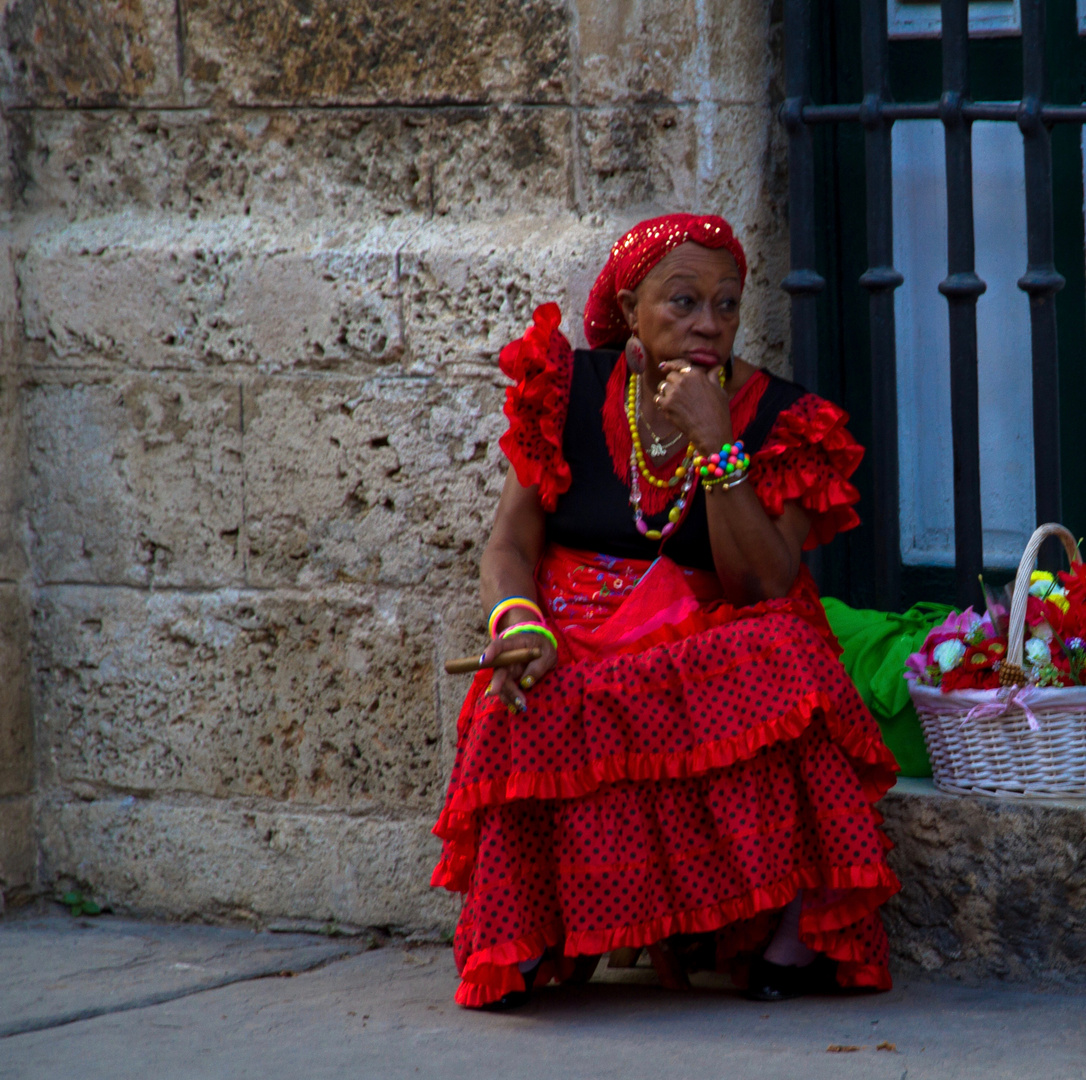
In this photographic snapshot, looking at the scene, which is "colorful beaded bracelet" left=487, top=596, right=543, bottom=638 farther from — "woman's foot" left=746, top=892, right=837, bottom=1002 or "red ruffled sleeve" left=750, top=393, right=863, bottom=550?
"woman's foot" left=746, top=892, right=837, bottom=1002

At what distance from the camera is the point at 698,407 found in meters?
2.89

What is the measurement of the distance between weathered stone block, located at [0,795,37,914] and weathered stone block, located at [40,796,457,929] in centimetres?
3

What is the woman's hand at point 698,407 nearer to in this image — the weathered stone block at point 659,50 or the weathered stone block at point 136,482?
the weathered stone block at point 659,50

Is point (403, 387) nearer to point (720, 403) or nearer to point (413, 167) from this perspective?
point (413, 167)

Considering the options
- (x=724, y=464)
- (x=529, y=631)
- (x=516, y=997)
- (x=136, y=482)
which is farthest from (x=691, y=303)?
(x=136, y=482)

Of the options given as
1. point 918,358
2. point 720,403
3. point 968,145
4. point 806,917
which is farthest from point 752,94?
point 806,917

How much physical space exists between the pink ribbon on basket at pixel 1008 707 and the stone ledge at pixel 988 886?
0.59ft

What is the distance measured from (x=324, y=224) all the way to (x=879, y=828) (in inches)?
72.4

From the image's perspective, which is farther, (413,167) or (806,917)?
(413,167)

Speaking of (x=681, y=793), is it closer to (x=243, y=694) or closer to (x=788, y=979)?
(x=788, y=979)

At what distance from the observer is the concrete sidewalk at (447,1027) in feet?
8.55

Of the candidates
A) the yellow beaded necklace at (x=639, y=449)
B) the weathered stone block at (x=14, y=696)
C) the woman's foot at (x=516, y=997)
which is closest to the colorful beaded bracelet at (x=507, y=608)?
the yellow beaded necklace at (x=639, y=449)

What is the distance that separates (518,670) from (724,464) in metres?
0.54

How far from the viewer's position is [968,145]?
3369 mm
